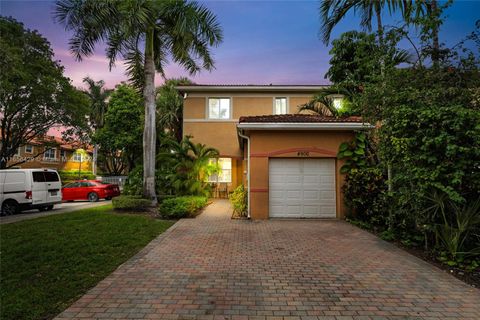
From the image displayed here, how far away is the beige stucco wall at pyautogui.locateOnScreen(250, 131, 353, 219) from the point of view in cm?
935

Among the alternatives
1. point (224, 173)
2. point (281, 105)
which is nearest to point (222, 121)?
point (224, 173)

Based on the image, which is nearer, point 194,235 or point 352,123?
point 194,235

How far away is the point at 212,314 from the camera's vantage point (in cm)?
321

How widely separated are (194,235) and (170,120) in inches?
547

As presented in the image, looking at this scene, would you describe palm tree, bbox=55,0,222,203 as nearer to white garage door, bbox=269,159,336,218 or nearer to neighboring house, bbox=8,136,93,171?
white garage door, bbox=269,159,336,218

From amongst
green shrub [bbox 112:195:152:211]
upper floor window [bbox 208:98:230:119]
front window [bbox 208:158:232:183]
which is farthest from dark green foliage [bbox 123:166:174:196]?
upper floor window [bbox 208:98:230:119]

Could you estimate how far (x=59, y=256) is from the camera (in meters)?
A: 5.36

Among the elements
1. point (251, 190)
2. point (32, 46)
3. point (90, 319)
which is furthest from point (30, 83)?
point (90, 319)

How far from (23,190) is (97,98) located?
78.2ft

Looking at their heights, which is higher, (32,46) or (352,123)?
(32,46)

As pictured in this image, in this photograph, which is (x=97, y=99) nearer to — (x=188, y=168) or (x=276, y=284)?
(x=188, y=168)

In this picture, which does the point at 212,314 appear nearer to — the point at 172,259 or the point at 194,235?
the point at 172,259

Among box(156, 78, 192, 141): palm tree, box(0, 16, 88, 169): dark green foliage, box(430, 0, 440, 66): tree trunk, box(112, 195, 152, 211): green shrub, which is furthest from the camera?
box(156, 78, 192, 141): palm tree

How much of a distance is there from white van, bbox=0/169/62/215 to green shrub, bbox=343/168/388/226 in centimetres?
1372
